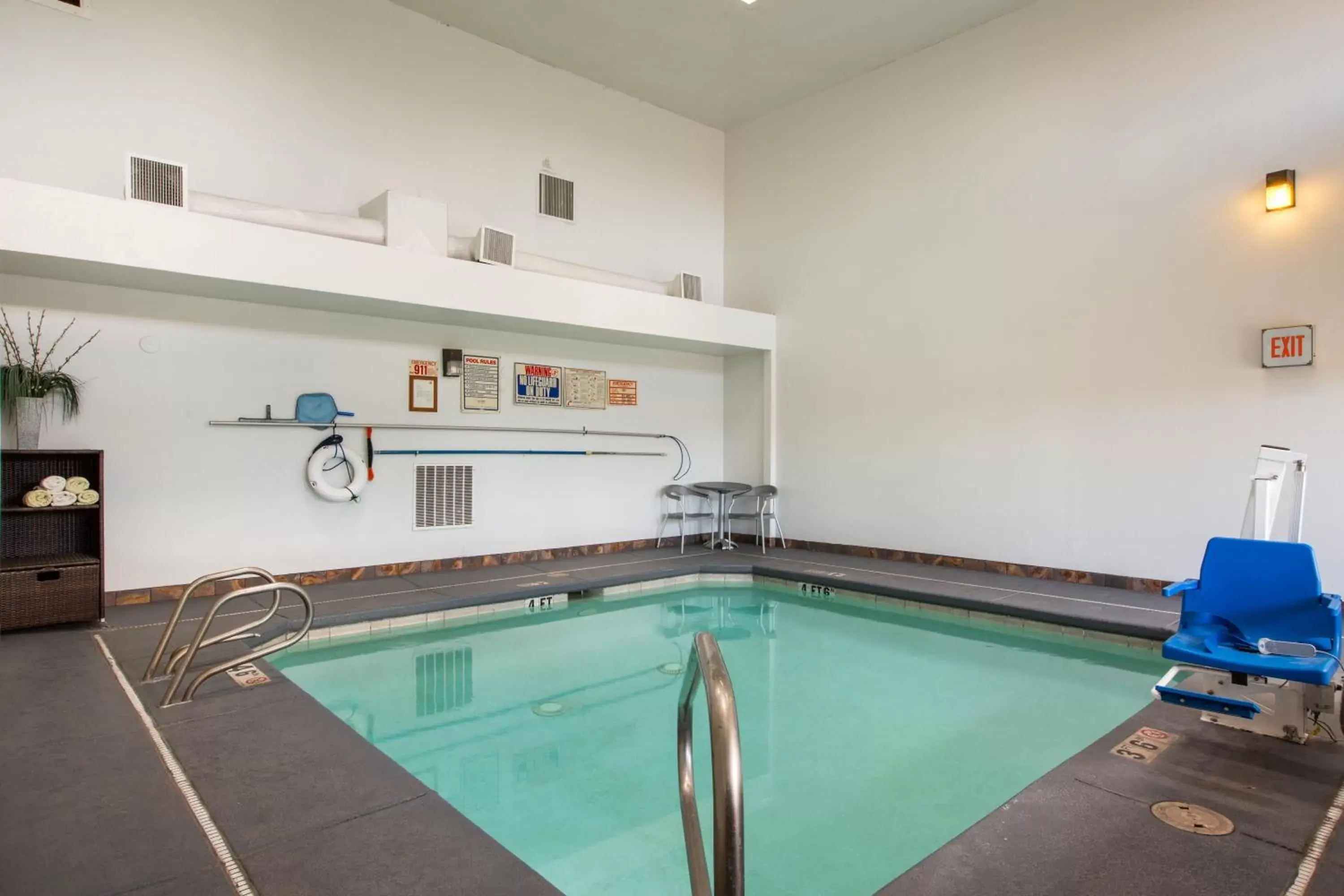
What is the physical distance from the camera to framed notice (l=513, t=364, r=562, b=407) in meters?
6.70

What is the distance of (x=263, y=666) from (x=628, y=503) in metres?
4.39

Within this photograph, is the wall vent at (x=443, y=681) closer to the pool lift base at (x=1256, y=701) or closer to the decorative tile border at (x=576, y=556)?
the decorative tile border at (x=576, y=556)

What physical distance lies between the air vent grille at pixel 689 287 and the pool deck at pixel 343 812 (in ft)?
16.5

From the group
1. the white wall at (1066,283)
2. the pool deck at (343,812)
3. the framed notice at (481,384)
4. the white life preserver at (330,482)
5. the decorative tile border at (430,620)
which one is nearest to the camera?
the pool deck at (343,812)

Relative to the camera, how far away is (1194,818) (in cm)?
212

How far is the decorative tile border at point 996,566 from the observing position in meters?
5.36

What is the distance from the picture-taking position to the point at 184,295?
5023mm

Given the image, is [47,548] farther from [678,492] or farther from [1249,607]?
[1249,607]

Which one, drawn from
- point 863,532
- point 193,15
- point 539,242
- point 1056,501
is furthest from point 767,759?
point 193,15

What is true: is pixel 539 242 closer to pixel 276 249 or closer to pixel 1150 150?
pixel 276 249

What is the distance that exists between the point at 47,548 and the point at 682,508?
207 inches

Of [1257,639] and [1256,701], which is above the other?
[1257,639]

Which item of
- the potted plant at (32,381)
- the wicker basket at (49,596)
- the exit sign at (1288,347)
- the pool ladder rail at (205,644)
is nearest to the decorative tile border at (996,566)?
the exit sign at (1288,347)

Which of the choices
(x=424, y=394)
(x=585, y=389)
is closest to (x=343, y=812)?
(x=424, y=394)
